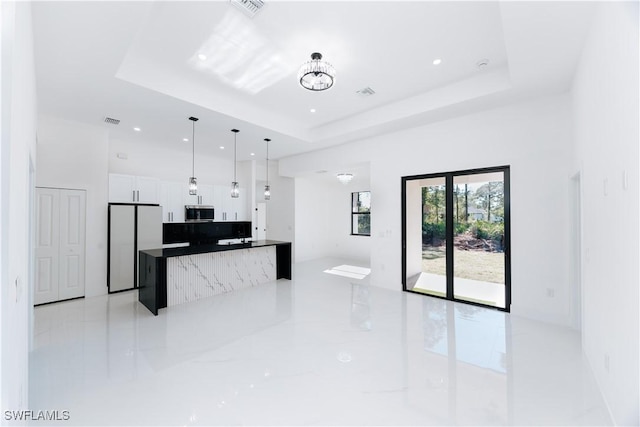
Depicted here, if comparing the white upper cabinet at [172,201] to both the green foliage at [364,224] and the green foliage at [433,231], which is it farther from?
the green foliage at [433,231]

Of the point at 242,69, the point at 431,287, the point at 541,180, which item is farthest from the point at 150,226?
the point at 541,180

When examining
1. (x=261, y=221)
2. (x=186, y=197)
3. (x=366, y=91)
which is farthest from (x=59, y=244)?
(x=366, y=91)

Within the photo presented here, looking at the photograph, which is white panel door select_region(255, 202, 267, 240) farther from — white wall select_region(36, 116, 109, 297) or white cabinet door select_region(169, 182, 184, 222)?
white wall select_region(36, 116, 109, 297)

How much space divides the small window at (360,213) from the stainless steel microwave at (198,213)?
452 centimetres

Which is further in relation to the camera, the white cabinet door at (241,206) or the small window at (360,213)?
the small window at (360,213)

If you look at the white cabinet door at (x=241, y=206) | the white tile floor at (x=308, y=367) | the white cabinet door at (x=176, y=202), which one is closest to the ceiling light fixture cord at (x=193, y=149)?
the white cabinet door at (x=176, y=202)

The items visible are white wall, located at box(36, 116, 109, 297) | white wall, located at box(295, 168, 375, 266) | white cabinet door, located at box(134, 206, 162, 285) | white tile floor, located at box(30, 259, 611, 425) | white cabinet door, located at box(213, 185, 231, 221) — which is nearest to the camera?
white tile floor, located at box(30, 259, 611, 425)

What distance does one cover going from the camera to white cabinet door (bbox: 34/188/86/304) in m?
4.48

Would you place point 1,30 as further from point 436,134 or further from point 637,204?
point 436,134

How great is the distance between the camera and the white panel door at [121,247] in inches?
205

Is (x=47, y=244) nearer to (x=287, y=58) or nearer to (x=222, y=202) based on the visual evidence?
(x=222, y=202)

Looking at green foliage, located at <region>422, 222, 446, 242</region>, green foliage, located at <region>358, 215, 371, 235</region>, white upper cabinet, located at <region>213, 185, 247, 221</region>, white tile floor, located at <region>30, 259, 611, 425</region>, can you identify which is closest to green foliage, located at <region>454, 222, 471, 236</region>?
green foliage, located at <region>422, 222, 446, 242</region>

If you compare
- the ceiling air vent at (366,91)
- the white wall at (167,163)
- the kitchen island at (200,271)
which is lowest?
the kitchen island at (200,271)

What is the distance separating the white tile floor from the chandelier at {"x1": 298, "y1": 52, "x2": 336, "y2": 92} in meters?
2.97
